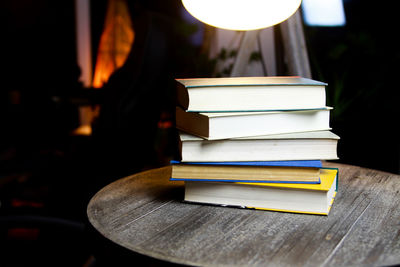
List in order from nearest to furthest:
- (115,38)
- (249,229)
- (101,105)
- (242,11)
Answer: (249,229), (242,11), (101,105), (115,38)

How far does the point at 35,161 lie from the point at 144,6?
3276 mm

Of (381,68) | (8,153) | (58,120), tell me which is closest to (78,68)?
(58,120)

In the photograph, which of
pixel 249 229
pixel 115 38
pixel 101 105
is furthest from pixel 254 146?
pixel 115 38

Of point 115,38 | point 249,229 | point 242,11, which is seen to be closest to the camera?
point 249,229

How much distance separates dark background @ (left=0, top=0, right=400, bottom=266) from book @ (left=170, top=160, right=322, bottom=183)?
0.65 ft

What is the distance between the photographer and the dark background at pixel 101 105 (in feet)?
4.14

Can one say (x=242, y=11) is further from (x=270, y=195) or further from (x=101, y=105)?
(x=101, y=105)

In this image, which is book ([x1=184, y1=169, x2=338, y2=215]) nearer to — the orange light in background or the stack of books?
the stack of books

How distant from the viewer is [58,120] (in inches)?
149

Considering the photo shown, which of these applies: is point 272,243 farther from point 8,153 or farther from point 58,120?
point 58,120

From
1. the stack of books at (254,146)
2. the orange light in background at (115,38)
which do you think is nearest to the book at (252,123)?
the stack of books at (254,146)

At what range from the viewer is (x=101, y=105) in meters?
1.48

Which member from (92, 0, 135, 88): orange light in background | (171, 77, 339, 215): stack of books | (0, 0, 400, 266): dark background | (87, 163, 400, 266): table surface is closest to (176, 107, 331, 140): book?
(171, 77, 339, 215): stack of books

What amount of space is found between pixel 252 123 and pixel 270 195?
132 mm
